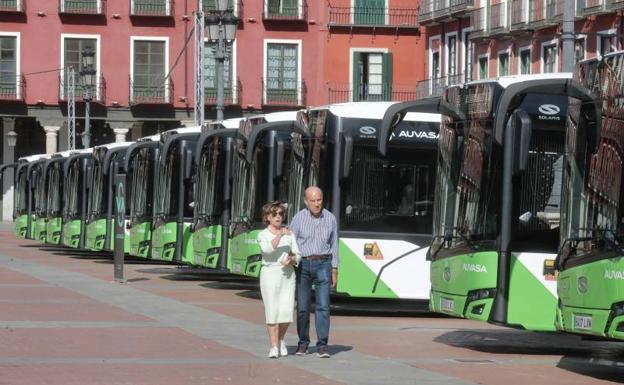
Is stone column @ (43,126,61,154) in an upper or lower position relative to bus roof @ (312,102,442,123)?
lower

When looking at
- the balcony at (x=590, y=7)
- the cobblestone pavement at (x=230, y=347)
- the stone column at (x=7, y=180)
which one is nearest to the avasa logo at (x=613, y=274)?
the cobblestone pavement at (x=230, y=347)

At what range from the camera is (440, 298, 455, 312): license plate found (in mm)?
18109

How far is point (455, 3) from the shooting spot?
197 ft

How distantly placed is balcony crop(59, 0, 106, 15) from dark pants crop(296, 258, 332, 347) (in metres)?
53.0

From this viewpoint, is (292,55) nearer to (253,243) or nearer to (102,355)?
(253,243)

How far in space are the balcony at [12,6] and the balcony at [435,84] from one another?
16933 millimetres

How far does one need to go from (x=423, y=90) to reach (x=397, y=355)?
4592cm

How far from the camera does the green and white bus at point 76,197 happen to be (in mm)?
43000

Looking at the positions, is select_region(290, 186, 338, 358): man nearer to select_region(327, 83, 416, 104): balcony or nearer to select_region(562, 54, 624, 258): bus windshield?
select_region(562, 54, 624, 258): bus windshield

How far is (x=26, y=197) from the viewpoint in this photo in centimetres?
5141

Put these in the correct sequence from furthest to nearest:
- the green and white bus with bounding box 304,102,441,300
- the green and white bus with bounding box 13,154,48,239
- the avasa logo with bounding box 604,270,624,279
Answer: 1. the green and white bus with bounding box 13,154,48,239
2. the green and white bus with bounding box 304,102,441,300
3. the avasa logo with bounding box 604,270,624,279

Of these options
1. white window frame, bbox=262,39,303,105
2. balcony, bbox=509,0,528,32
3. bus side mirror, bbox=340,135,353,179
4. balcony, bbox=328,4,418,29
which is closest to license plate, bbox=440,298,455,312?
bus side mirror, bbox=340,135,353,179

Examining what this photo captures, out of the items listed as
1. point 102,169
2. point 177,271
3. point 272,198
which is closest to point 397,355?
point 272,198

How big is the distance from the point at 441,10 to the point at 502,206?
44.5 m
